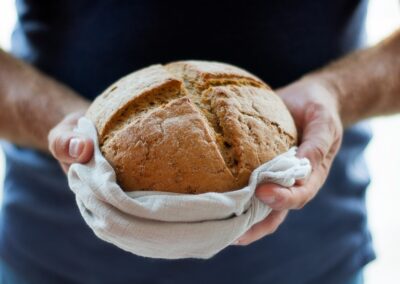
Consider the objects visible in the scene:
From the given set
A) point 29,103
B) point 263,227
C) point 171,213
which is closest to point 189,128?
point 171,213

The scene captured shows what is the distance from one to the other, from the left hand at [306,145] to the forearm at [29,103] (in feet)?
1.60

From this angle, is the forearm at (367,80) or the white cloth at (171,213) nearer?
the white cloth at (171,213)

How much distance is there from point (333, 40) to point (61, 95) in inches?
26.3

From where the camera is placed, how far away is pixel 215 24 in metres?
1.38

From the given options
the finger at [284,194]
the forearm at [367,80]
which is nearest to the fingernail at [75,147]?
the finger at [284,194]

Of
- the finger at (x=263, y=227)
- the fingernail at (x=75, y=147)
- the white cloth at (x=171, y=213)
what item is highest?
the fingernail at (x=75, y=147)

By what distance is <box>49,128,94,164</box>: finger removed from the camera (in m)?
1.02

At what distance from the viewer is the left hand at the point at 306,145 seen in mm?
1005

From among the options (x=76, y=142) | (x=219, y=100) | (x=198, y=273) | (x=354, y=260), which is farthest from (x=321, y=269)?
(x=76, y=142)

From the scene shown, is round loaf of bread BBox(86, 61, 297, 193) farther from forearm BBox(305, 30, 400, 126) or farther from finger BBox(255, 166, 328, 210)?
forearm BBox(305, 30, 400, 126)

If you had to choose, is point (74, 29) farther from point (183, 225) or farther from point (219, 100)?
point (183, 225)

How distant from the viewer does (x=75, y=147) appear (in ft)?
3.37

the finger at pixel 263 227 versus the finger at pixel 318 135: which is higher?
the finger at pixel 318 135

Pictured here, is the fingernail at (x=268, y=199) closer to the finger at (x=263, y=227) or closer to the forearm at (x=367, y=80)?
the finger at (x=263, y=227)
